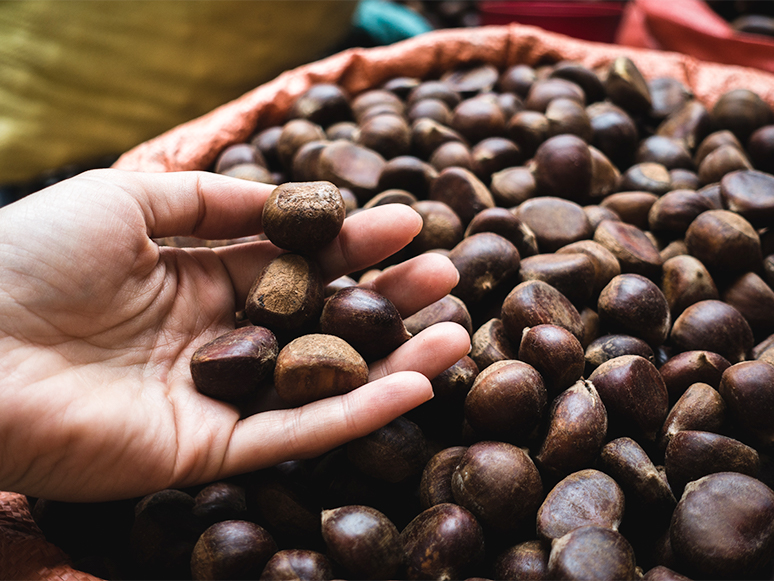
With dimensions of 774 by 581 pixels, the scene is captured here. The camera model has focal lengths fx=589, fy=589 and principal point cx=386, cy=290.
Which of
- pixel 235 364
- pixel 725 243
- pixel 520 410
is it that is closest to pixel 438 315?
pixel 520 410

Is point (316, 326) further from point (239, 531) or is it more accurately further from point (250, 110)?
point (250, 110)

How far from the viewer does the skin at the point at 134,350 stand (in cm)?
127

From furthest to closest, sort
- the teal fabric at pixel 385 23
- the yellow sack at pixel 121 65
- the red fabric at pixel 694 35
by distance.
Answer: the teal fabric at pixel 385 23 → the red fabric at pixel 694 35 → the yellow sack at pixel 121 65

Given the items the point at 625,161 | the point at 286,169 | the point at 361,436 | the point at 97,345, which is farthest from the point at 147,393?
the point at 625,161

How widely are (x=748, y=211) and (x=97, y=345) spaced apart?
6.90ft

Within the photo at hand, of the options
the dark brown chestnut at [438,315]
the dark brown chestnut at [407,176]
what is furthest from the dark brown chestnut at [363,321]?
the dark brown chestnut at [407,176]

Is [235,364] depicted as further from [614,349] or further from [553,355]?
[614,349]

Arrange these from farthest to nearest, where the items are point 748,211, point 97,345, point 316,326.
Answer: point 748,211, point 316,326, point 97,345

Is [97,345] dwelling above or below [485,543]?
above

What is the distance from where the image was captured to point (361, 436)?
4.56ft

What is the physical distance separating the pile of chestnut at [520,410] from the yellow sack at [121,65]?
6.18 feet

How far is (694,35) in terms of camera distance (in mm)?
3389

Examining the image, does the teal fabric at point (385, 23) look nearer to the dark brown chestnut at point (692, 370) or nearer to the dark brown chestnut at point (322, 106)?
the dark brown chestnut at point (322, 106)

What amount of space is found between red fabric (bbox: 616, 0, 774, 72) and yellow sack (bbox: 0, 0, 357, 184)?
6.60 ft
